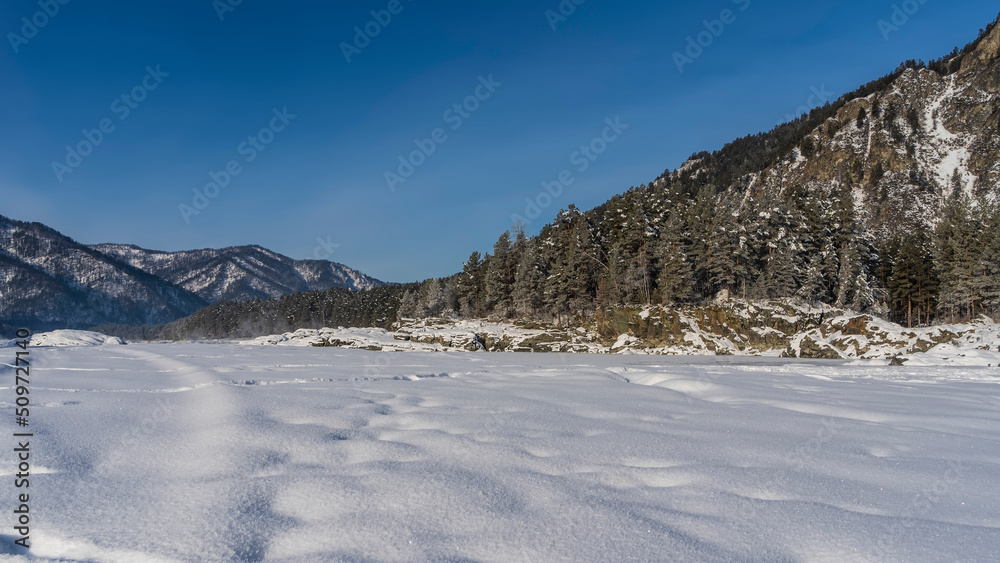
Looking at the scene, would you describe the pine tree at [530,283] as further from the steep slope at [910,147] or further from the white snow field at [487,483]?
the steep slope at [910,147]

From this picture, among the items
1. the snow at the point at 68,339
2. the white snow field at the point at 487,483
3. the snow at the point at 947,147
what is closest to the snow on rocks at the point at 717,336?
the snow at the point at 68,339

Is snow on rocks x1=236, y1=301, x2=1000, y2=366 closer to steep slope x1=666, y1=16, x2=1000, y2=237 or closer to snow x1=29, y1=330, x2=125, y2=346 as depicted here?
snow x1=29, y1=330, x2=125, y2=346

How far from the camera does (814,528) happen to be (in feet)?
7.91

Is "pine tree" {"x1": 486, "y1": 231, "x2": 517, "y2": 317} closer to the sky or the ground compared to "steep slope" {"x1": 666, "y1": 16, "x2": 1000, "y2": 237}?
closer to the ground

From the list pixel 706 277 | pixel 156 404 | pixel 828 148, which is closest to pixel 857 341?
pixel 706 277

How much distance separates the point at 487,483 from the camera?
2.94m

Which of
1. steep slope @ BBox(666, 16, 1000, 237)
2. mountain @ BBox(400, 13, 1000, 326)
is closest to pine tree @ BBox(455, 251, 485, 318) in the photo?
mountain @ BBox(400, 13, 1000, 326)

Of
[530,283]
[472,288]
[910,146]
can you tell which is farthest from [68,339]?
[910,146]

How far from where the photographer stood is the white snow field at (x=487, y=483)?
2.16m

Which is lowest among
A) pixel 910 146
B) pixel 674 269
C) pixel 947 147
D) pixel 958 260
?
pixel 674 269

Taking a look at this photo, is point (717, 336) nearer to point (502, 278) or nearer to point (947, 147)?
point (502, 278)

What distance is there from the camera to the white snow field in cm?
216

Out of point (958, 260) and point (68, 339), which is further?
point (958, 260)

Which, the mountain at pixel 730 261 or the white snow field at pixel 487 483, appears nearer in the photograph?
the white snow field at pixel 487 483
